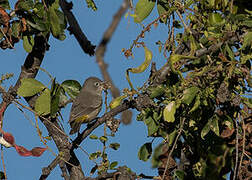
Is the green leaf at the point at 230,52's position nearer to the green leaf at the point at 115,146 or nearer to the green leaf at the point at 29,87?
the green leaf at the point at 115,146

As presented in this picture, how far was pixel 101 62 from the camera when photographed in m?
3.85

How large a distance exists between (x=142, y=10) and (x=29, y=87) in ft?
4.20

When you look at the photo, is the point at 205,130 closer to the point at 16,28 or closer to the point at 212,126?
the point at 212,126

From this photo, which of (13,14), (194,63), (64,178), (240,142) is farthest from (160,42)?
(64,178)

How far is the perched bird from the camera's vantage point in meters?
6.01

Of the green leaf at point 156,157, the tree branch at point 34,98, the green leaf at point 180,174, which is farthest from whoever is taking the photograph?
the tree branch at point 34,98

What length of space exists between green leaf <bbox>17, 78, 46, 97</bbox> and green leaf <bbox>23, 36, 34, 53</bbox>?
304 millimetres

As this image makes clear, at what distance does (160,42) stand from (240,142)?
3.37ft

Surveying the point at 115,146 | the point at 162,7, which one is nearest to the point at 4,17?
the point at 162,7

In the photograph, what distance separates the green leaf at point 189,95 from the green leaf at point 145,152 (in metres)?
0.77

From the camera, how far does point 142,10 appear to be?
143 inches

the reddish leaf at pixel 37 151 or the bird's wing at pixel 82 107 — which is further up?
the bird's wing at pixel 82 107

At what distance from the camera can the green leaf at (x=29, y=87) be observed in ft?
13.4

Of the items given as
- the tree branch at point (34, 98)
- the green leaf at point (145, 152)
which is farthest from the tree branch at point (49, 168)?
the green leaf at point (145, 152)
